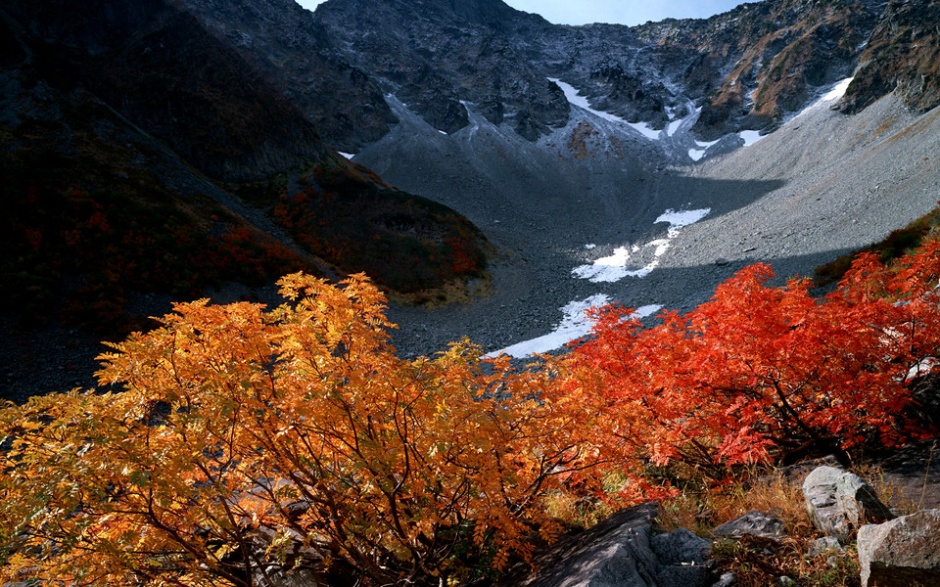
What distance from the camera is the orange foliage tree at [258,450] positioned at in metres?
2.75

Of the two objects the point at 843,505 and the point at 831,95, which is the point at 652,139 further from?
the point at 843,505

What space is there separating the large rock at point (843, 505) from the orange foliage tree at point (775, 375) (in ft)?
1.79

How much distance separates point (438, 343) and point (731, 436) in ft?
61.2

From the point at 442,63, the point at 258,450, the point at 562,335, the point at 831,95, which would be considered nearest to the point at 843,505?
the point at 258,450

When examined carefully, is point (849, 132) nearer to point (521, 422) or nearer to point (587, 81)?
point (521, 422)

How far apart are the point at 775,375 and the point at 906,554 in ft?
8.54

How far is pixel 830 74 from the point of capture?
6166 cm

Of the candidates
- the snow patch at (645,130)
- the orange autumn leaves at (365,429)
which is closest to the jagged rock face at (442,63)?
the snow patch at (645,130)

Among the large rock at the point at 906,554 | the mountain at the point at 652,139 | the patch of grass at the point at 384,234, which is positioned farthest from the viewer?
the patch of grass at the point at 384,234

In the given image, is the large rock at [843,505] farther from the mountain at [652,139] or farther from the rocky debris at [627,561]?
the mountain at [652,139]

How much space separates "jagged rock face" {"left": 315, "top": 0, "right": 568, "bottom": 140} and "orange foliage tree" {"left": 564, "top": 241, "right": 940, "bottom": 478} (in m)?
72.8

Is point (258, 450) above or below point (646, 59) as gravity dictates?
below

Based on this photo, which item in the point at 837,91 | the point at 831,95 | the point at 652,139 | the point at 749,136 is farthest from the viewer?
the point at 652,139

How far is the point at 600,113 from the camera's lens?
87250 mm
